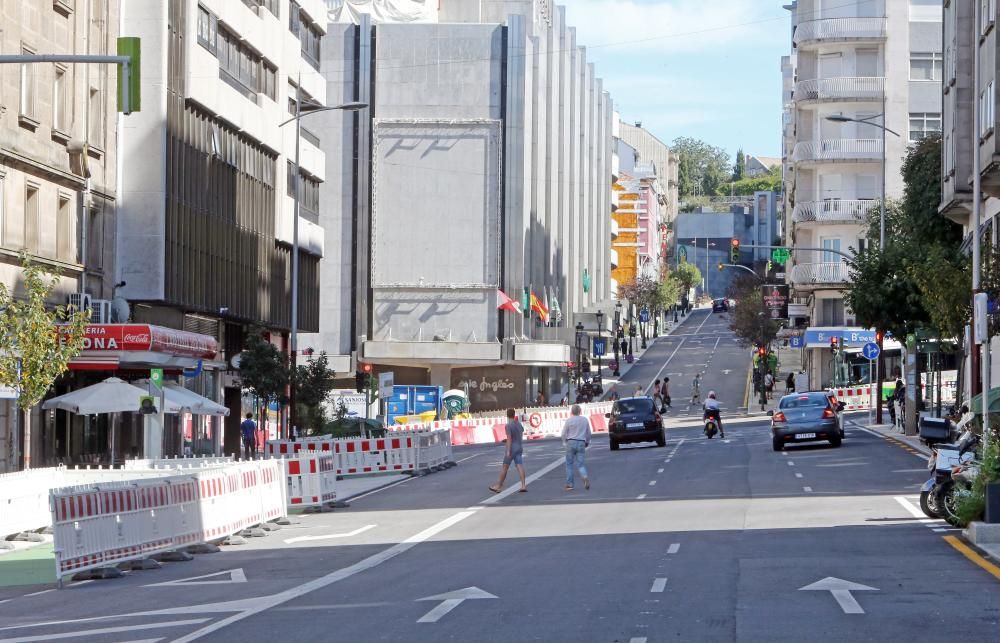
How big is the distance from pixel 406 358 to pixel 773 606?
78.9m

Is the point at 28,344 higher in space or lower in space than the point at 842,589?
higher

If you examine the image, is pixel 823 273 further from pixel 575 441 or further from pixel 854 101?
pixel 575 441

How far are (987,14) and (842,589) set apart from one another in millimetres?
26185

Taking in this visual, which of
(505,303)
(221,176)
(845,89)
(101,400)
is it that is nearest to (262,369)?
(221,176)

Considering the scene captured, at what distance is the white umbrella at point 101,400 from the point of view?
3881 centimetres

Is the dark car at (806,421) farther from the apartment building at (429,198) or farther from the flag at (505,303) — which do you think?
the apartment building at (429,198)

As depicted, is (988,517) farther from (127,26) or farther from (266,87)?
(266,87)

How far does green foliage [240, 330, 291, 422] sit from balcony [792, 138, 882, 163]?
46561 mm

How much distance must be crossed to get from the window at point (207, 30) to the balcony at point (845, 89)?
44.5m

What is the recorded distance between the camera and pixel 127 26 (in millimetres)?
47281

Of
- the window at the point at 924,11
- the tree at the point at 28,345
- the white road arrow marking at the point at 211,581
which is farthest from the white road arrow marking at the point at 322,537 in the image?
the window at the point at 924,11

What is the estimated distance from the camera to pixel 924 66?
8925cm

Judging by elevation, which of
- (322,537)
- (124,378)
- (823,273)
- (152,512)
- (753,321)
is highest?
(823,273)

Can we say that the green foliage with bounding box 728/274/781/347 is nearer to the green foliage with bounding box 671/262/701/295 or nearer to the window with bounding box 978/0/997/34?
the green foliage with bounding box 671/262/701/295
